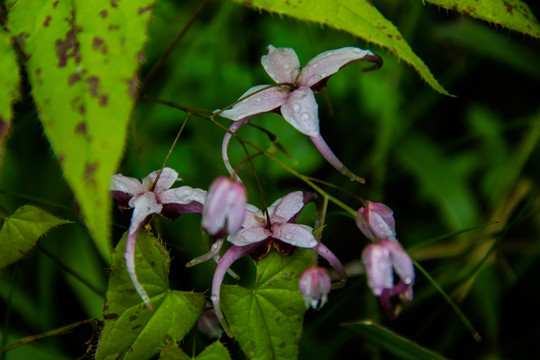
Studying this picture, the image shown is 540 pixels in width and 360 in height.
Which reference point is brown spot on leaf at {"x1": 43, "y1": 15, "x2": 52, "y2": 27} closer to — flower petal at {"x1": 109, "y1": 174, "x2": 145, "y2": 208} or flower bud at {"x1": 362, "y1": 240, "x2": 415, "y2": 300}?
flower petal at {"x1": 109, "y1": 174, "x2": 145, "y2": 208}

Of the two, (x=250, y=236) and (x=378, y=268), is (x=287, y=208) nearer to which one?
(x=250, y=236)

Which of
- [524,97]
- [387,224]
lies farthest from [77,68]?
[524,97]

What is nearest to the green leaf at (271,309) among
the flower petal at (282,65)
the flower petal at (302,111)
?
the flower petal at (302,111)

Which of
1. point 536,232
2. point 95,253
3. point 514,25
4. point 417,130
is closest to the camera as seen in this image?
point 514,25

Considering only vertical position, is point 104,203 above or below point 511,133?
above

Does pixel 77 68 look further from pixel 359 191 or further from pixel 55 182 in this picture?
pixel 359 191

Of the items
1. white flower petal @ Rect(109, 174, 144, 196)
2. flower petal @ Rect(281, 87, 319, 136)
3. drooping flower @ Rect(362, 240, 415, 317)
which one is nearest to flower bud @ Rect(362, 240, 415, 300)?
drooping flower @ Rect(362, 240, 415, 317)

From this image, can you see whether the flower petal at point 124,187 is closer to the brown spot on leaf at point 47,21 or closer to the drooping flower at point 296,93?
the drooping flower at point 296,93
